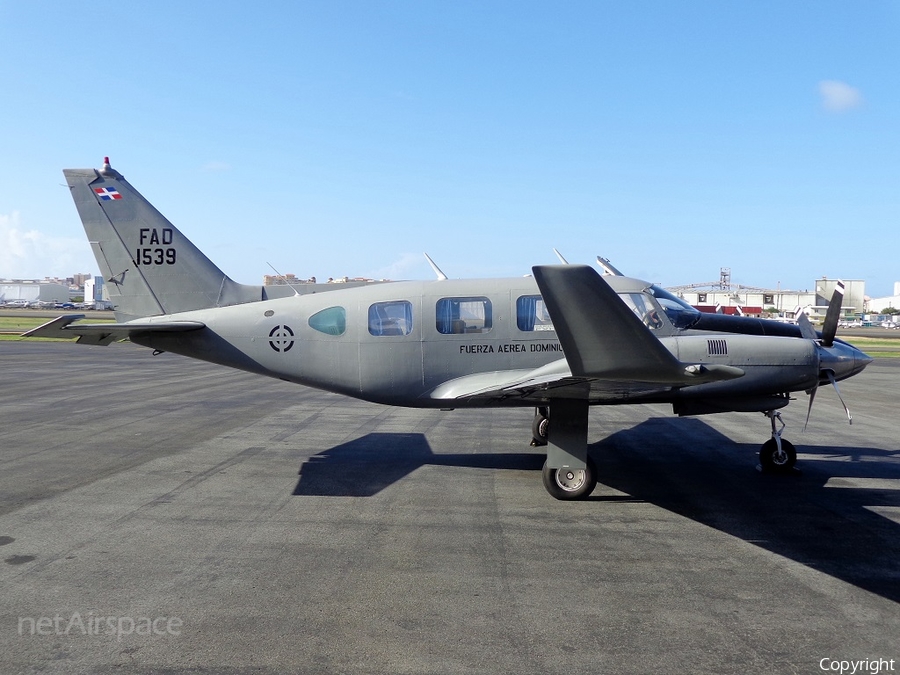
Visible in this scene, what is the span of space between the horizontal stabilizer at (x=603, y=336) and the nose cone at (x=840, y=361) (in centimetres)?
348

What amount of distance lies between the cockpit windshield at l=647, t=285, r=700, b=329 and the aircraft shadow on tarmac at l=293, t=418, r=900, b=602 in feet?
7.94

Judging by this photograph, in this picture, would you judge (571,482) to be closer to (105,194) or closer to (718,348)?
(718,348)

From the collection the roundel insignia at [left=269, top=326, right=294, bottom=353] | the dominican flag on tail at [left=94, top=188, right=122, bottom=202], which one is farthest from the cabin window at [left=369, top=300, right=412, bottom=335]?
the dominican flag on tail at [left=94, top=188, right=122, bottom=202]

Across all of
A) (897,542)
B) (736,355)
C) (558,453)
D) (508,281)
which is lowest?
(897,542)

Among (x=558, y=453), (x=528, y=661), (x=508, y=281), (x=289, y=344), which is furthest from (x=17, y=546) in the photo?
(x=508, y=281)

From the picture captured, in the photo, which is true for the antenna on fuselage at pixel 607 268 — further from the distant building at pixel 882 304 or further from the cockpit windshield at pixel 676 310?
the distant building at pixel 882 304

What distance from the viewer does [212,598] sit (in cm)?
545

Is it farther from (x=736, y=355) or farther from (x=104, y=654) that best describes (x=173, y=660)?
(x=736, y=355)

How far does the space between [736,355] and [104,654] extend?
8.02 meters

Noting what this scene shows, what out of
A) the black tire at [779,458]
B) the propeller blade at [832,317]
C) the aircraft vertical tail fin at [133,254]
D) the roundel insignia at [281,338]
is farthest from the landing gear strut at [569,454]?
the aircraft vertical tail fin at [133,254]

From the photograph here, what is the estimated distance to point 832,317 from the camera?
9.52 meters

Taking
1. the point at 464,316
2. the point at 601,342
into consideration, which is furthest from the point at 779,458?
the point at 464,316

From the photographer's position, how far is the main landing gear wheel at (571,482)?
27.8 feet

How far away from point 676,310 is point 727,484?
2.71m
